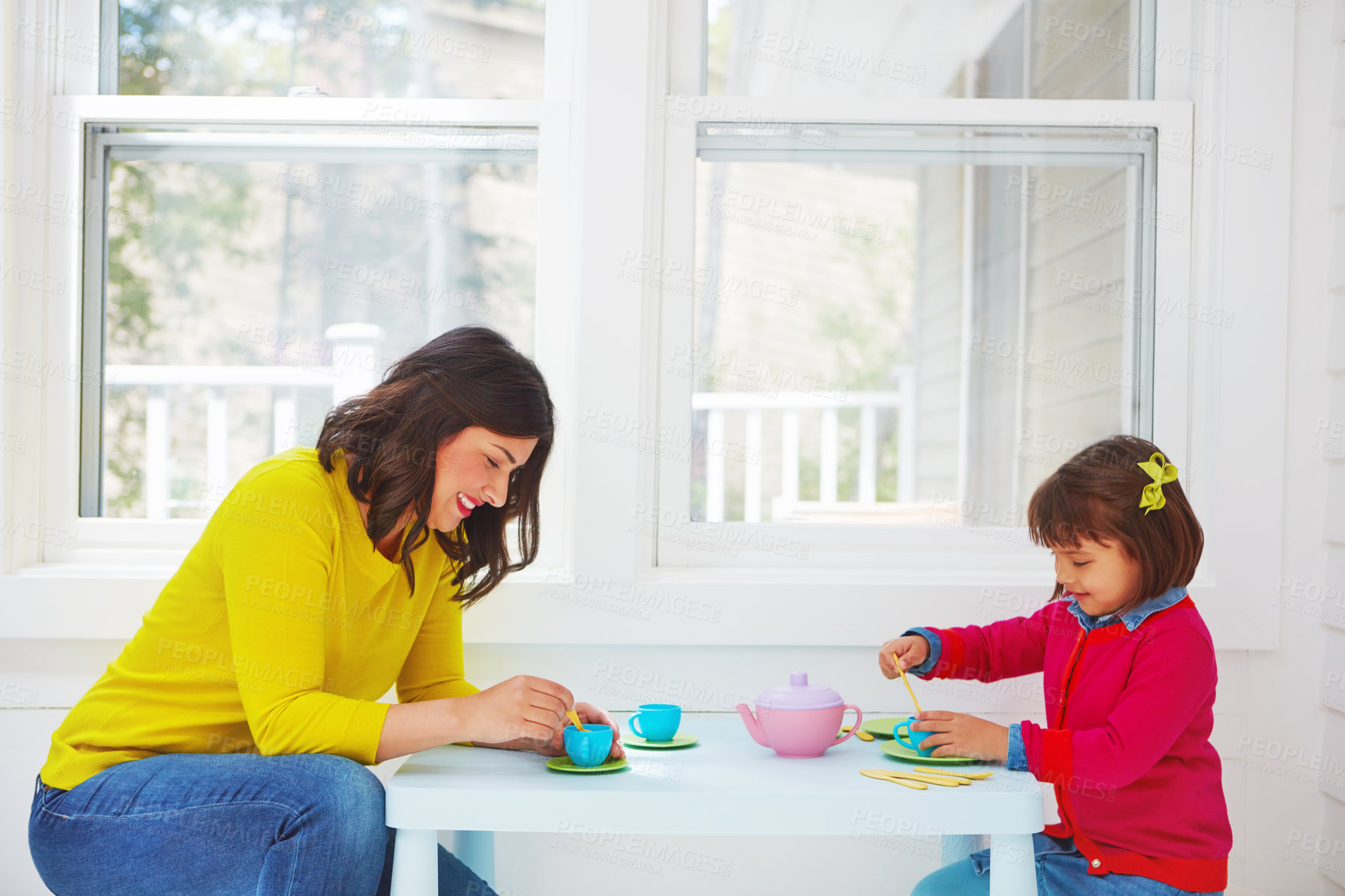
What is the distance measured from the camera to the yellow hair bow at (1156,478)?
4.63ft

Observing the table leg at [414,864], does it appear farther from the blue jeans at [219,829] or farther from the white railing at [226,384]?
the white railing at [226,384]

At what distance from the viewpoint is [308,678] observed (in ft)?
4.16

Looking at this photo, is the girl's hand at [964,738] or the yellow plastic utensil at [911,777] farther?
the girl's hand at [964,738]

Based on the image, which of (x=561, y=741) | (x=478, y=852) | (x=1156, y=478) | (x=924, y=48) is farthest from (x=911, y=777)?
(x=924, y=48)

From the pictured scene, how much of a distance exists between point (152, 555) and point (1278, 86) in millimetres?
2298

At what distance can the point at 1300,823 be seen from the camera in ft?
6.34

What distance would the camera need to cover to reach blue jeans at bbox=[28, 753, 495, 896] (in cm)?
120

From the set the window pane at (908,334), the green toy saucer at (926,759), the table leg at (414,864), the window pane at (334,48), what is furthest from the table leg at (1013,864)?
the window pane at (334,48)

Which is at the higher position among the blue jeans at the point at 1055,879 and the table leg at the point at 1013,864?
the table leg at the point at 1013,864

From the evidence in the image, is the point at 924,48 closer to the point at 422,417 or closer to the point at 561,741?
the point at 422,417

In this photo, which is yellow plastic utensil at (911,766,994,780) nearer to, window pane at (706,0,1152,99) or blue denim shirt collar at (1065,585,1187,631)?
blue denim shirt collar at (1065,585,1187,631)

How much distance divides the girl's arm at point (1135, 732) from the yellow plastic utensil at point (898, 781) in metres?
0.23

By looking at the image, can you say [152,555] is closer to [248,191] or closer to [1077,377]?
[248,191]

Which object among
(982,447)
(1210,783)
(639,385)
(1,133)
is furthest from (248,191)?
(1210,783)
